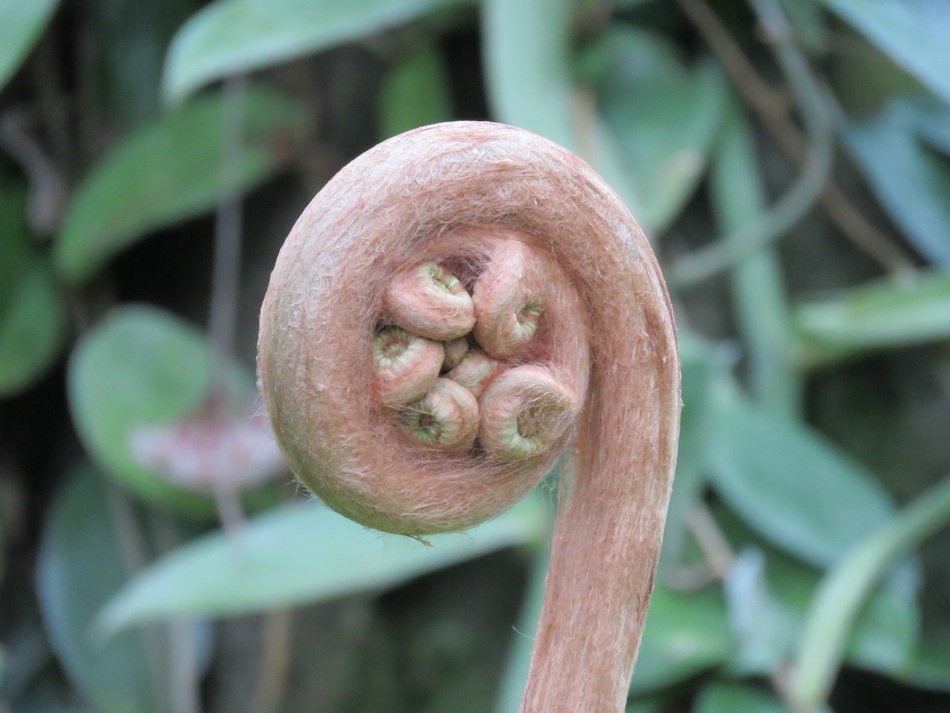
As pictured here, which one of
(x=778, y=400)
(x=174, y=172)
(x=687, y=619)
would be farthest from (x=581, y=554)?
(x=174, y=172)

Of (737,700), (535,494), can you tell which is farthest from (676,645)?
(535,494)

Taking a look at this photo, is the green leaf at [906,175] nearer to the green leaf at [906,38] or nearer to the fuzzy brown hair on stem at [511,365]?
the green leaf at [906,38]

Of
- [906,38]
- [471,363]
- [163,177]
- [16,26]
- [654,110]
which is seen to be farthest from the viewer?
[163,177]

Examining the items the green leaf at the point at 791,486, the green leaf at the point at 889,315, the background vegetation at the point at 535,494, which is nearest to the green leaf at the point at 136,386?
the background vegetation at the point at 535,494

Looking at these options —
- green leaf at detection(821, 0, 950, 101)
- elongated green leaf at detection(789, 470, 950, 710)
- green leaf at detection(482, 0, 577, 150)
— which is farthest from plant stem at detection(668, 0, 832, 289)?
elongated green leaf at detection(789, 470, 950, 710)

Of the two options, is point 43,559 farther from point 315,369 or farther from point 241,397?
point 315,369

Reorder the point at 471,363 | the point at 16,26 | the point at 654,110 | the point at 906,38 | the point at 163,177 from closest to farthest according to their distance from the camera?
1. the point at 471,363
2. the point at 16,26
3. the point at 906,38
4. the point at 654,110
5. the point at 163,177

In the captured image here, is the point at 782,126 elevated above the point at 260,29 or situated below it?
below

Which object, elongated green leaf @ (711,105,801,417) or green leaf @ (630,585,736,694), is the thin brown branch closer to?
elongated green leaf @ (711,105,801,417)

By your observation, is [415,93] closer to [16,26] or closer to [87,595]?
[16,26]
